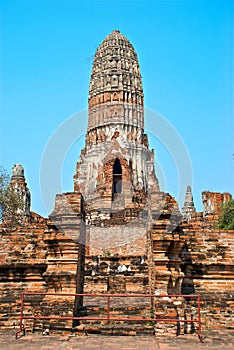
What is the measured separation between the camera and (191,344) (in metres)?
6.72

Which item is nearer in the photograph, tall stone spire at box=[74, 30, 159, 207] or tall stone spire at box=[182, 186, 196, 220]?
tall stone spire at box=[74, 30, 159, 207]

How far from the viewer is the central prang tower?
103ft

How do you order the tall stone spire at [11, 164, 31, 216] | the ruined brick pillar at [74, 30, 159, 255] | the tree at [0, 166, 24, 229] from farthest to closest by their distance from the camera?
the ruined brick pillar at [74, 30, 159, 255], the tall stone spire at [11, 164, 31, 216], the tree at [0, 166, 24, 229]

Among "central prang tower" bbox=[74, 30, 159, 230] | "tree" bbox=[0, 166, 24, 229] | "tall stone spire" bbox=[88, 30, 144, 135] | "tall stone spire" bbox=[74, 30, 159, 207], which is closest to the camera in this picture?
"tree" bbox=[0, 166, 24, 229]

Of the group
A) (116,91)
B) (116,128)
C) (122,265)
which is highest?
(116,91)

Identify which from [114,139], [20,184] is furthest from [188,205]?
[20,184]

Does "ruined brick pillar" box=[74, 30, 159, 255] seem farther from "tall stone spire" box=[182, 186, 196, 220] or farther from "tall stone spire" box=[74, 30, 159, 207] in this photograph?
"tall stone spire" box=[182, 186, 196, 220]

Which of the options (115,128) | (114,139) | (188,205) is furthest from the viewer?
(188,205)

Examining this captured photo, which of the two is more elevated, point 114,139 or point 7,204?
point 114,139

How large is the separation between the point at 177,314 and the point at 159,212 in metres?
2.15

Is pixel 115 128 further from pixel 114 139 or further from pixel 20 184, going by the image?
pixel 20 184

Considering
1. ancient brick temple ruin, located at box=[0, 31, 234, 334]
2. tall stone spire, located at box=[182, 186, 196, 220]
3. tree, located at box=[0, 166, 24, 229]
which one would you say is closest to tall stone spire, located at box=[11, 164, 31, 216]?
tree, located at box=[0, 166, 24, 229]

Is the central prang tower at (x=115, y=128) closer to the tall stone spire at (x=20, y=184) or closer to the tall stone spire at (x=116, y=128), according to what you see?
the tall stone spire at (x=116, y=128)

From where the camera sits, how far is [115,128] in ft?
111
